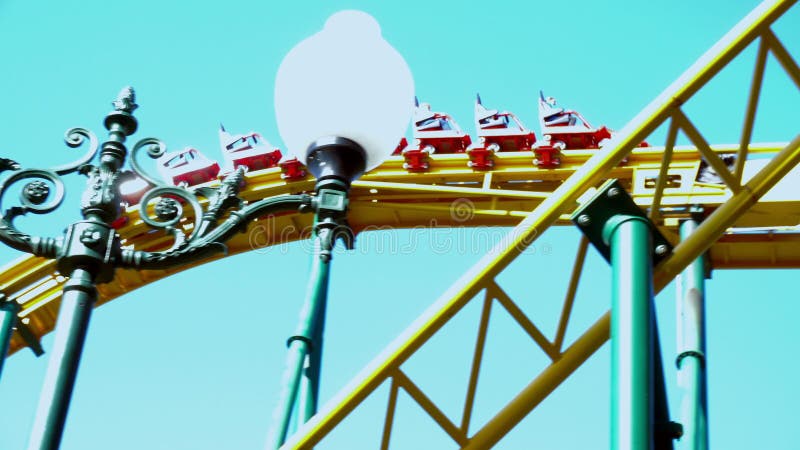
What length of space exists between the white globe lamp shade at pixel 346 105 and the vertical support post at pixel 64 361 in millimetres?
924

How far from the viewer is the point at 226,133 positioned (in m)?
15.1

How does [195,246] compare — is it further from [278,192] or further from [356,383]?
[278,192]

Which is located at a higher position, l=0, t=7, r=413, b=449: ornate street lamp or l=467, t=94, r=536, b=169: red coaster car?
l=467, t=94, r=536, b=169: red coaster car

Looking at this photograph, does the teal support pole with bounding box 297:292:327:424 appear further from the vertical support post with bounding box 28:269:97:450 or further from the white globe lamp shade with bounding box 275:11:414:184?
the vertical support post with bounding box 28:269:97:450

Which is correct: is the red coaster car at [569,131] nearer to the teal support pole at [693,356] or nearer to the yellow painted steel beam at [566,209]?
the teal support pole at [693,356]

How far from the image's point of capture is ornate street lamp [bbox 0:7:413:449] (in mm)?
4125

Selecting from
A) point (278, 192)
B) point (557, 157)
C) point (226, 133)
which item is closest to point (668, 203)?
point (557, 157)

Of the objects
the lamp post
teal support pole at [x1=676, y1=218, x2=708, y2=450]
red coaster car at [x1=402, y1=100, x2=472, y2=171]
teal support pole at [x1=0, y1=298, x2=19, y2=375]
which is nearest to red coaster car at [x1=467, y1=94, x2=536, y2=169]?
red coaster car at [x1=402, y1=100, x2=472, y2=171]

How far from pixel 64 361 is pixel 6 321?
10.4 meters

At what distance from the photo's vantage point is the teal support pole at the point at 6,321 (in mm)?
13188

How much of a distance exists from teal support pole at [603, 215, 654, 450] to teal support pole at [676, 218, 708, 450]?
207 inches

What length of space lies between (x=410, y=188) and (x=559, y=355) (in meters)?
9.03

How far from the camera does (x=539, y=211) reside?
4.11 m

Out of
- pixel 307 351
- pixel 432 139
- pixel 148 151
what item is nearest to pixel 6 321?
pixel 432 139
